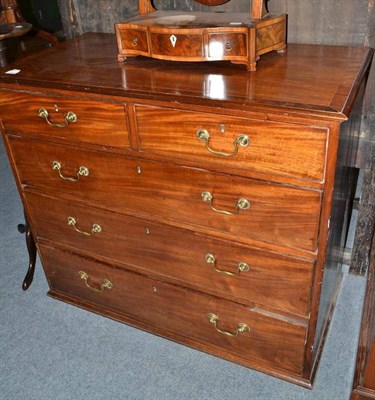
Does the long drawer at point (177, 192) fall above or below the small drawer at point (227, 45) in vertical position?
below

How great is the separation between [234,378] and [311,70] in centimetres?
117

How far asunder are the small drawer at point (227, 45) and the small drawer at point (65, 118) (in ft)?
1.08

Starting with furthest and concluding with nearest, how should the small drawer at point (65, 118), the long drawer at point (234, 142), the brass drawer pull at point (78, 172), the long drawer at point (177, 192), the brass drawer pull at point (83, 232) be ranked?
the brass drawer pull at point (83, 232) → the brass drawer pull at point (78, 172) → the small drawer at point (65, 118) → the long drawer at point (177, 192) → the long drawer at point (234, 142)

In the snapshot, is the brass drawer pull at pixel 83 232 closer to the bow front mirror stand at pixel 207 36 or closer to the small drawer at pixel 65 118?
the small drawer at pixel 65 118

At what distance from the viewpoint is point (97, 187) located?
1.66 m

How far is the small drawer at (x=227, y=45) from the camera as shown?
1.40 metres

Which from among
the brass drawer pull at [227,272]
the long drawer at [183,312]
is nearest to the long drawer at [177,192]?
the brass drawer pull at [227,272]

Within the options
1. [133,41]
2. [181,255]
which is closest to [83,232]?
[181,255]

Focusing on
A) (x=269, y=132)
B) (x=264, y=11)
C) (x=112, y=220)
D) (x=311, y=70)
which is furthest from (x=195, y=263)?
(x=264, y=11)

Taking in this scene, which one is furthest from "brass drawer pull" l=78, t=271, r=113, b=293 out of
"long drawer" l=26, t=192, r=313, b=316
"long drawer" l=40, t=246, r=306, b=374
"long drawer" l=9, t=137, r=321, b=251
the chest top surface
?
the chest top surface

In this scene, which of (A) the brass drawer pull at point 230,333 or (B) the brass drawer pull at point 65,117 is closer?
(B) the brass drawer pull at point 65,117

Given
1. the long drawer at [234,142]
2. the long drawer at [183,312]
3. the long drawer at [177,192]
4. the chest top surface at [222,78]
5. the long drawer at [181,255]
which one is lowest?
the long drawer at [183,312]

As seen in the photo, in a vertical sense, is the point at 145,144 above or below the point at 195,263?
above

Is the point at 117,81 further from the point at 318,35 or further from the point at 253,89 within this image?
the point at 318,35
